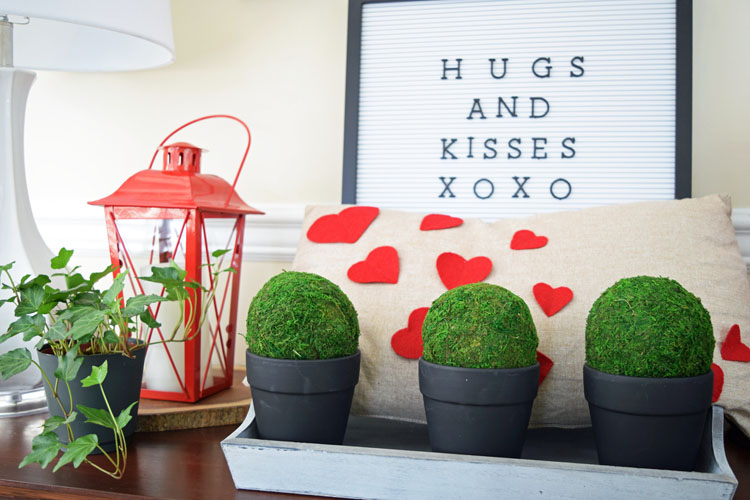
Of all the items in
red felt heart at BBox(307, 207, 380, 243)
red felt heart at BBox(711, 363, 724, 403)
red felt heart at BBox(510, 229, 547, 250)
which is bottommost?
red felt heart at BBox(711, 363, 724, 403)

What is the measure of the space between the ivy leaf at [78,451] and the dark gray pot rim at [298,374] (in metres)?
0.17

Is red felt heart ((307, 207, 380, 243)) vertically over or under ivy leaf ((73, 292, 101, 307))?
over

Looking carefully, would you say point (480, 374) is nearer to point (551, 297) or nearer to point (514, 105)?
point (551, 297)

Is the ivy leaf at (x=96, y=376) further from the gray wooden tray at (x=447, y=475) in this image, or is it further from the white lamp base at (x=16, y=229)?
the white lamp base at (x=16, y=229)

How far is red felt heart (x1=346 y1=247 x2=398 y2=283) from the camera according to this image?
0.79m

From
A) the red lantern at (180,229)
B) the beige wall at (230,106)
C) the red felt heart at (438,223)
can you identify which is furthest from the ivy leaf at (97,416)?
the beige wall at (230,106)

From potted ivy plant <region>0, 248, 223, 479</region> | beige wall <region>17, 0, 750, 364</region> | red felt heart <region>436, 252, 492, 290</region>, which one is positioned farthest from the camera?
Answer: beige wall <region>17, 0, 750, 364</region>

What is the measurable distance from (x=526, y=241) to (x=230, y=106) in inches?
28.2

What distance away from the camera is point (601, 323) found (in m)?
0.59

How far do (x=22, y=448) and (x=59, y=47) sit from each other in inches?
28.3

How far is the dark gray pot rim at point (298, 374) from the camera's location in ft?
2.02

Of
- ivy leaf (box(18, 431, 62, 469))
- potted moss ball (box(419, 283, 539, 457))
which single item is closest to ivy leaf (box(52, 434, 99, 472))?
ivy leaf (box(18, 431, 62, 469))

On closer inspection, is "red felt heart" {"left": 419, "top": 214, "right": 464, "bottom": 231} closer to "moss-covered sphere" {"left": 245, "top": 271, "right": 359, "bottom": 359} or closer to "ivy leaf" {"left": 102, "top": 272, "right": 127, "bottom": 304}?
"moss-covered sphere" {"left": 245, "top": 271, "right": 359, "bottom": 359}

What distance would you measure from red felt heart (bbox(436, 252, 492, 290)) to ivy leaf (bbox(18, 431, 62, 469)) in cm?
47
